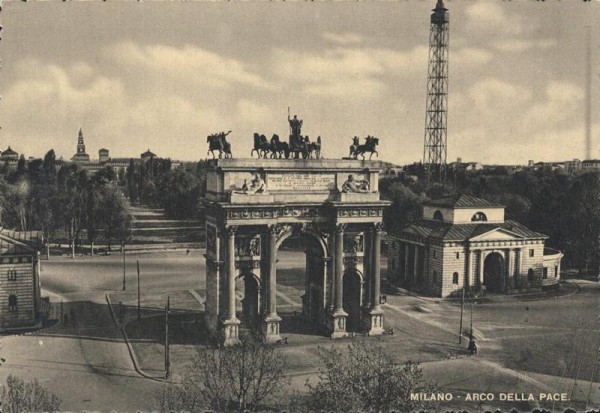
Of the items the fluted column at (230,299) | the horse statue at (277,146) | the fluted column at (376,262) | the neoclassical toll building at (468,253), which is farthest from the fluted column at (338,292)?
the neoclassical toll building at (468,253)

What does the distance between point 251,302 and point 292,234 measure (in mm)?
6195

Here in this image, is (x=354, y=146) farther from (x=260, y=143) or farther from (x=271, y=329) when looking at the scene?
(x=271, y=329)

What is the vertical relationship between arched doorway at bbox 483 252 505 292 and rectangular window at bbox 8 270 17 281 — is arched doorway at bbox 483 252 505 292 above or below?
below

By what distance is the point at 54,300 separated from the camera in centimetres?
5203

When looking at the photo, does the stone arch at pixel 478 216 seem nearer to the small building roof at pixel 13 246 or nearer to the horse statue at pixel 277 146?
the horse statue at pixel 277 146

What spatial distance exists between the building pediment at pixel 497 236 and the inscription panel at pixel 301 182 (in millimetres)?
21296

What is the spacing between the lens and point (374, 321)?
139ft

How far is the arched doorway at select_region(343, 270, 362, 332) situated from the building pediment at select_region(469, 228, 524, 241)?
17.9 meters

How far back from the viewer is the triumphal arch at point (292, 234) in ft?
129

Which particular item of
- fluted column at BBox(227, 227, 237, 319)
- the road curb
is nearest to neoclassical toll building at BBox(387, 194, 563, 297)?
fluted column at BBox(227, 227, 237, 319)

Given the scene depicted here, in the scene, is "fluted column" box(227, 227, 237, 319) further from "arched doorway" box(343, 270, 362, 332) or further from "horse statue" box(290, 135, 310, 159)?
"arched doorway" box(343, 270, 362, 332)

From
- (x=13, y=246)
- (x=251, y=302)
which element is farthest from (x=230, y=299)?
(x=13, y=246)

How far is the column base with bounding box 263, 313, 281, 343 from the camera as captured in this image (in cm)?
3988

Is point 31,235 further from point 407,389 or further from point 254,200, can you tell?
point 407,389
